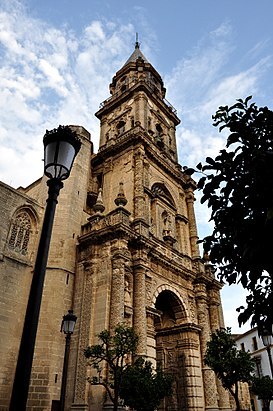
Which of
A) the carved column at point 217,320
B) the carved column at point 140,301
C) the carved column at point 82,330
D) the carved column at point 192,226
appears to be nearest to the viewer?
the carved column at point 82,330

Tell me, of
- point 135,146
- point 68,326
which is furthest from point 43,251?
point 135,146

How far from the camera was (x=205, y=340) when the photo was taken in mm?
17938

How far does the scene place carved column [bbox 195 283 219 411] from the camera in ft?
53.6

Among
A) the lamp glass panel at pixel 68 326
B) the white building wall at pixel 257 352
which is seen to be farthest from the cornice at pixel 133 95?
the white building wall at pixel 257 352

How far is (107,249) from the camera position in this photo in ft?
50.4

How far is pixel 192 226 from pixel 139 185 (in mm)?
6064

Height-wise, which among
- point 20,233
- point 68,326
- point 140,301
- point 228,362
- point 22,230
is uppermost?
point 22,230

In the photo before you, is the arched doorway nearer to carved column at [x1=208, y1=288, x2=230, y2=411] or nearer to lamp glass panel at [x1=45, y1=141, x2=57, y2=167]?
carved column at [x1=208, y1=288, x2=230, y2=411]

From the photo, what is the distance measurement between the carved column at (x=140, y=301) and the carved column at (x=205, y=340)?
5046mm

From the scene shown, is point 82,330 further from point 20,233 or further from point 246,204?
point 246,204

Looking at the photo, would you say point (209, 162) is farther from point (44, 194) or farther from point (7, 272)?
point (44, 194)

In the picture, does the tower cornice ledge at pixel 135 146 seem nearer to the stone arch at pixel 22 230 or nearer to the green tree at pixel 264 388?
the stone arch at pixel 22 230

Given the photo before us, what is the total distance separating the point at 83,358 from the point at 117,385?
9.57ft

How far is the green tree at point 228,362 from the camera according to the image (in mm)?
13530
